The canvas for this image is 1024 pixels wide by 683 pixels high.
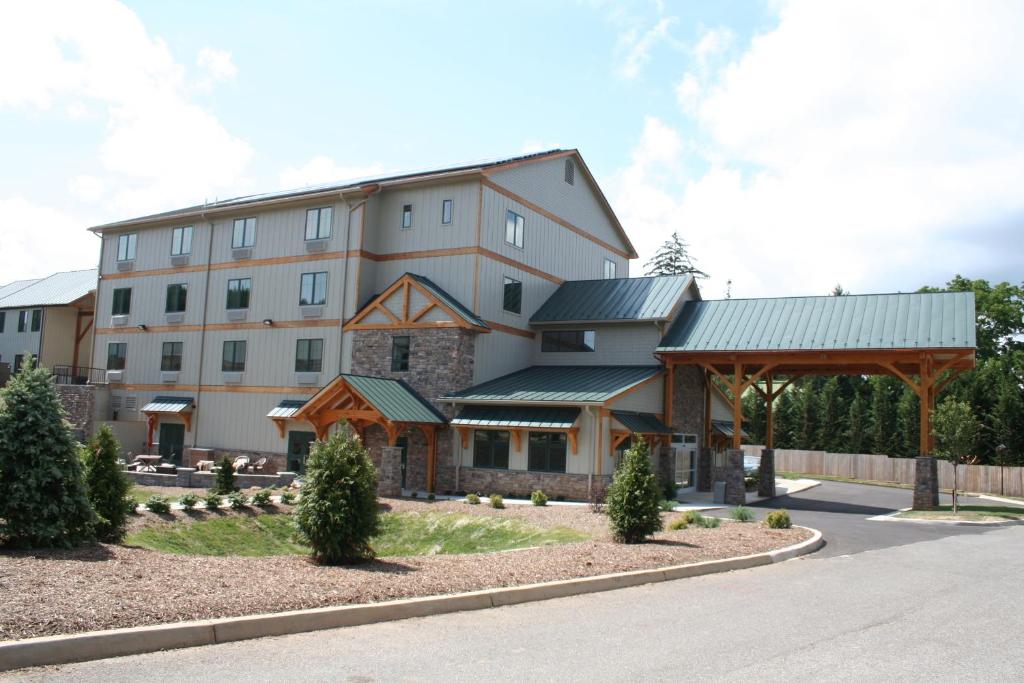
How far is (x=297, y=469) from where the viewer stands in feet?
99.5

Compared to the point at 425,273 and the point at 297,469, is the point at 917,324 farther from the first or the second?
the point at 297,469

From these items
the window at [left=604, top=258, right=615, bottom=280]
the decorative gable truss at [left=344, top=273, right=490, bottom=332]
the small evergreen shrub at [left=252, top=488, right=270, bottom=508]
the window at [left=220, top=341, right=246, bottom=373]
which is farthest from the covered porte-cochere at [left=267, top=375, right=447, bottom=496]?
the window at [left=604, top=258, right=615, bottom=280]

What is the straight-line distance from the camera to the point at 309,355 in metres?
31.0

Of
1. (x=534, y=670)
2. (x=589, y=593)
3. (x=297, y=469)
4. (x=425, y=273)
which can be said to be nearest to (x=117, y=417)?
(x=297, y=469)

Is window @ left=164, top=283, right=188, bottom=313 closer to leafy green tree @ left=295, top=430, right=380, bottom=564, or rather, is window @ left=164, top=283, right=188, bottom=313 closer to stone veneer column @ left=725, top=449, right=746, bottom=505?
stone veneer column @ left=725, top=449, right=746, bottom=505

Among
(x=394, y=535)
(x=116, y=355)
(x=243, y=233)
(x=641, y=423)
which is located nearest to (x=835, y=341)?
(x=641, y=423)

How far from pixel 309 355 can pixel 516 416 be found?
29.8 feet

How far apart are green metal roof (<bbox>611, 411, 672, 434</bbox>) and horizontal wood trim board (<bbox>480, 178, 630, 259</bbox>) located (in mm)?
9112

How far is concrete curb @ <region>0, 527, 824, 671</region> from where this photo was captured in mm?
6973

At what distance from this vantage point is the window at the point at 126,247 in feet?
122

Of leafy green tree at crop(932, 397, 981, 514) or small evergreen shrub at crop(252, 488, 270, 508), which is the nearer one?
small evergreen shrub at crop(252, 488, 270, 508)

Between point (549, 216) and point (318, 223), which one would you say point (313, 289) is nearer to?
point (318, 223)

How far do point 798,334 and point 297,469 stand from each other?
17.9m

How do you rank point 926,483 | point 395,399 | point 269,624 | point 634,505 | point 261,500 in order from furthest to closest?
point 395,399 < point 926,483 < point 261,500 < point 634,505 < point 269,624
